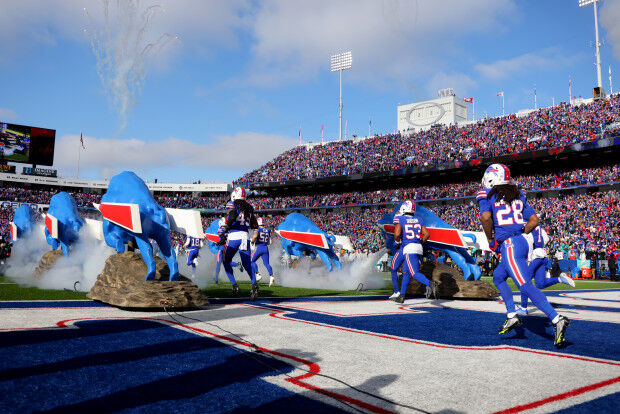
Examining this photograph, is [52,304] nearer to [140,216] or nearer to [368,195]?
[140,216]

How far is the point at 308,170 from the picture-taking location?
156 feet

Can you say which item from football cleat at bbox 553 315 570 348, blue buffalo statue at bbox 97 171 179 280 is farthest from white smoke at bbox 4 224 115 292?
football cleat at bbox 553 315 570 348

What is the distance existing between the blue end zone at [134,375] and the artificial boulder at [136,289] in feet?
5.90

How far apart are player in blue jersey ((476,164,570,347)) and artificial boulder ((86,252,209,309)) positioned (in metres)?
4.22

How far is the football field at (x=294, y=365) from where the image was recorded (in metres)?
2.41

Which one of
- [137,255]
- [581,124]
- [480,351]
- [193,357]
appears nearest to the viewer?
[193,357]

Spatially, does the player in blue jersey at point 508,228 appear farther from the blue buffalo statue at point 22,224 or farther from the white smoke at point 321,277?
the blue buffalo statue at point 22,224

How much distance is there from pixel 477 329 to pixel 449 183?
3561cm

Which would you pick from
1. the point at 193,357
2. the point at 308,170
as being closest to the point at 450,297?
the point at 193,357

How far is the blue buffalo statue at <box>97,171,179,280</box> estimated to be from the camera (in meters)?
6.91

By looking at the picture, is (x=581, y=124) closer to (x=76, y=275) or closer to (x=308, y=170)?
(x=308, y=170)

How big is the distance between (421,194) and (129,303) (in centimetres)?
3504

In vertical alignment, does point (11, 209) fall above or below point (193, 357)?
above

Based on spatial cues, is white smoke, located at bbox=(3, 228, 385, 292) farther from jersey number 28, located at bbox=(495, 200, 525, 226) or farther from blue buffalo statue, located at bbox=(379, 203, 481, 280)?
jersey number 28, located at bbox=(495, 200, 525, 226)
